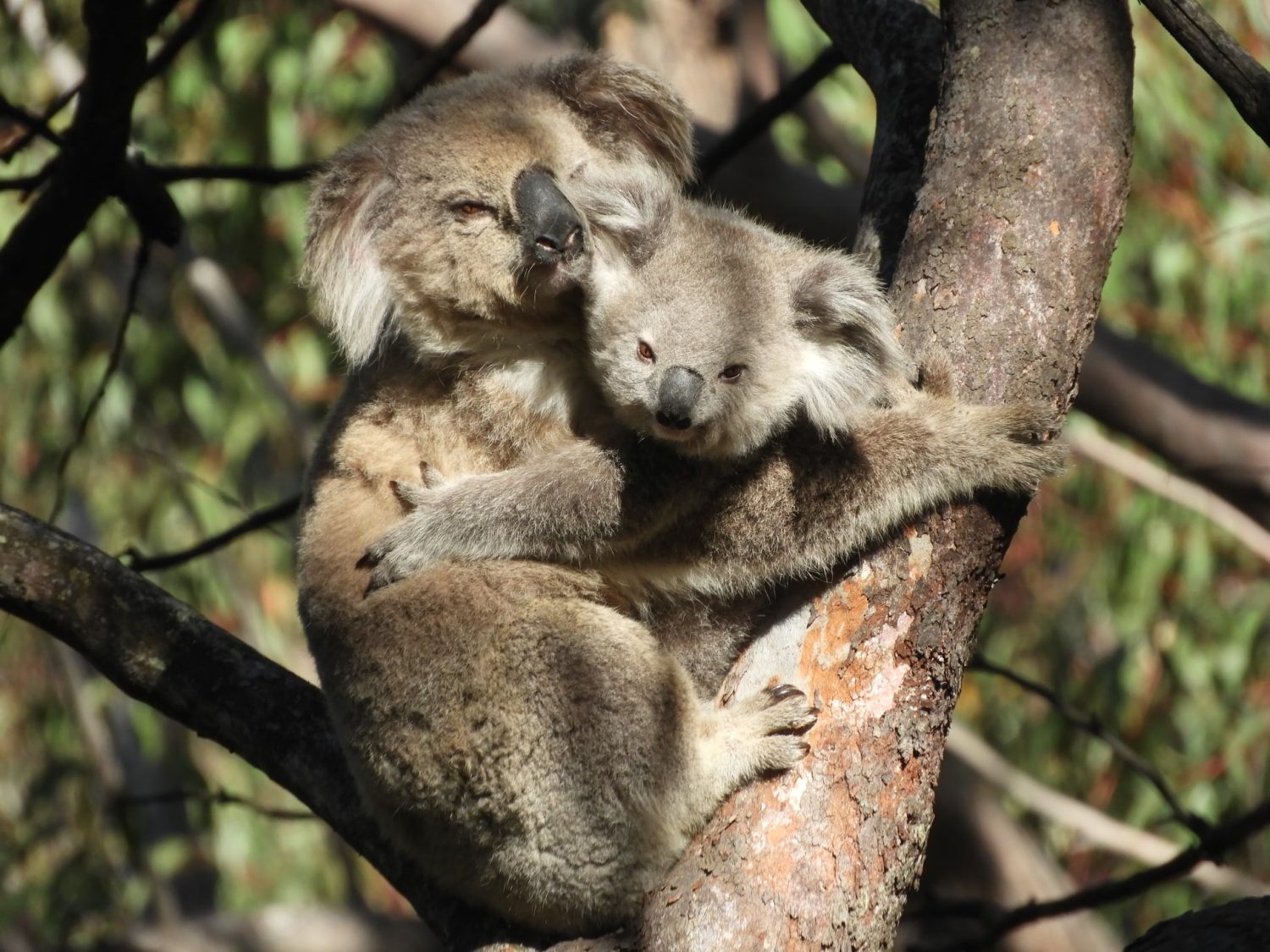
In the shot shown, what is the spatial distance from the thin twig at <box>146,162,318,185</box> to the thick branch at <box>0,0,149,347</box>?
0.28 metres

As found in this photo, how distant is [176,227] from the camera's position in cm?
286

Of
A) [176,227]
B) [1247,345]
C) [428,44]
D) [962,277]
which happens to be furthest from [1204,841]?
[1247,345]

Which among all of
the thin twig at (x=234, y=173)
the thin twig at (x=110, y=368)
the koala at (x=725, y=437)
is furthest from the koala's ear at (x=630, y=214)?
the thin twig at (x=110, y=368)

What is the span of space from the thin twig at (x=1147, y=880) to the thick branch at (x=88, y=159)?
233 centimetres

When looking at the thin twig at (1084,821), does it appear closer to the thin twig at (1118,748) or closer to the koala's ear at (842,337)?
the thin twig at (1118,748)

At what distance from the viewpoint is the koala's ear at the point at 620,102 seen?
9.21 feet

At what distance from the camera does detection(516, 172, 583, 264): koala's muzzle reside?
2.33m

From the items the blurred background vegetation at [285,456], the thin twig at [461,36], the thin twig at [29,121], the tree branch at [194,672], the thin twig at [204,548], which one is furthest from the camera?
the blurred background vegetation at [285,456]

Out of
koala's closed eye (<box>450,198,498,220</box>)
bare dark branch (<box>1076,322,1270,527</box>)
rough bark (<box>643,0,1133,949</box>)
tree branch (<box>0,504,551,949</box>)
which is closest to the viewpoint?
rough bark (<box>643,0,1133,949</box>)

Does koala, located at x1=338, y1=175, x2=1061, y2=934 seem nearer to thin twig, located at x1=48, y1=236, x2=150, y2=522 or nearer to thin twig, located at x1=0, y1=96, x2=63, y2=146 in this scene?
thin twig, located at x1=48, y1=236, x2=150, y2=522

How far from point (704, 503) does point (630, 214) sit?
1.68 ft

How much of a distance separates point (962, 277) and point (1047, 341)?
0.16 meters

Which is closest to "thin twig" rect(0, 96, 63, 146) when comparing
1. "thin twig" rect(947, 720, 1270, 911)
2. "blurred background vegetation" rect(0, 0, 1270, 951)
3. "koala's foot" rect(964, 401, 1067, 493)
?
"koala's foot" rect(964, 401, 1067, 493)

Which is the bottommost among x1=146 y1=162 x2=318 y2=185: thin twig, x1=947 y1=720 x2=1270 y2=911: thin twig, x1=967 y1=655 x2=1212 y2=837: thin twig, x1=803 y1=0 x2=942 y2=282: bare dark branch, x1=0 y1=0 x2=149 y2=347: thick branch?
x1=947 y1=720 x2=1270 y2=911: thin twig
